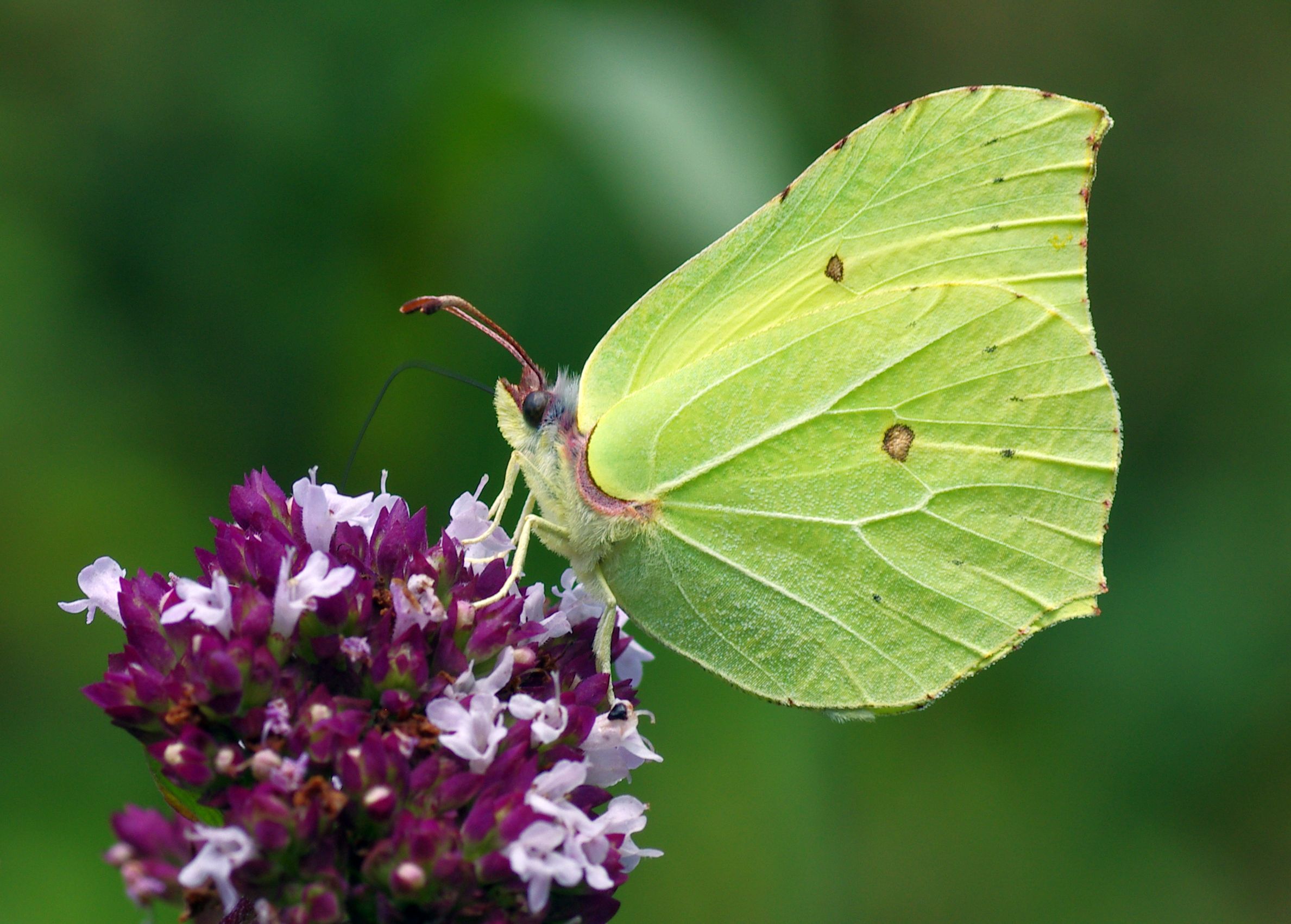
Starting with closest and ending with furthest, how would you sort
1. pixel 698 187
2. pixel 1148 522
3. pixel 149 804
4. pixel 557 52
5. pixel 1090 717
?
pixel 149 804
pixel 698 187
pixel 557 52
pixel 1090 717
pixel 1148 522

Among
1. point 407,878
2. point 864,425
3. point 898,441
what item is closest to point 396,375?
point 864,425

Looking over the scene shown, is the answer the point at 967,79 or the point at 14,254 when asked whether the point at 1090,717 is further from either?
the point at 14,254

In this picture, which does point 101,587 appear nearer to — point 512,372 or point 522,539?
point 522,539

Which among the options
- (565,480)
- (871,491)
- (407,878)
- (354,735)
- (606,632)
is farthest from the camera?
(871,491)

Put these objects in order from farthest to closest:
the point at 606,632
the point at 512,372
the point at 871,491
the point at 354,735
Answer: the point at 512,372, the point at 871,491, the point at 606,632, the point at 354,735

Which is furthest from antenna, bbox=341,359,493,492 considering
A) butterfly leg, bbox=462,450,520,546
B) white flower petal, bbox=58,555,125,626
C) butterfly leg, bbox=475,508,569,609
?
white flower petal, bbox=58,555,125,626

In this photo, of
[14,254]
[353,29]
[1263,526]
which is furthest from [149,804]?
[1263,526]

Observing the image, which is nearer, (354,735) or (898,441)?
(354,735)
